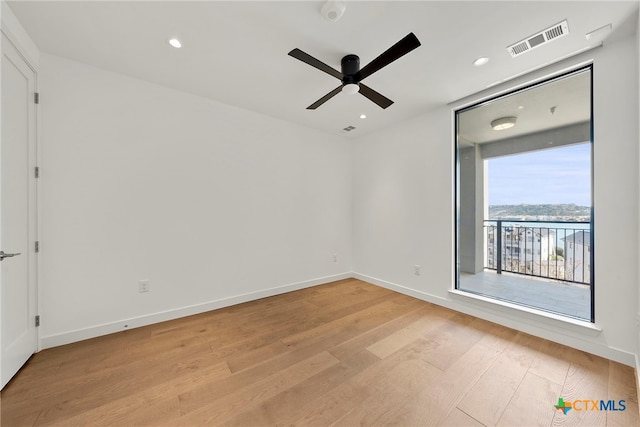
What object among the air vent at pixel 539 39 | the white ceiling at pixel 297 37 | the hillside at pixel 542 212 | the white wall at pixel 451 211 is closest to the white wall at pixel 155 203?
the white ceiling at pixel 297 37

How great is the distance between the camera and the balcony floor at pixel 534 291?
2.49m

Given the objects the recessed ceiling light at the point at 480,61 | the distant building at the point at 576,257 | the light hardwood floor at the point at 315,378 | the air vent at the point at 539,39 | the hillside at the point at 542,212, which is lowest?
the light hardwood floor at the point at 315,378

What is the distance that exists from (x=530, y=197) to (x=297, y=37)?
345cm

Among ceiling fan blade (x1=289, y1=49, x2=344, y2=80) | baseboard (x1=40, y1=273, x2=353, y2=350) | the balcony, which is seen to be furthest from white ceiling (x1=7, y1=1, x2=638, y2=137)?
baseboard (x1=40, y1=273, x2=353, y2=350)

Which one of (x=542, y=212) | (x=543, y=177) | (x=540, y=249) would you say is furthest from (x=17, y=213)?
(x=540, y=249)

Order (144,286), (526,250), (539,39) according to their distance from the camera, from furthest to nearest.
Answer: (526,250)
(144,286)
(539,39)

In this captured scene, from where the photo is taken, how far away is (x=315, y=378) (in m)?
1.78

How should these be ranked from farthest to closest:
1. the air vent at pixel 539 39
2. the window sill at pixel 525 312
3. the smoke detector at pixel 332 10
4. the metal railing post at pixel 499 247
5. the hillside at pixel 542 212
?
the metal railing post at pixel 499 247
the hillside at pixel 542 212
the window sill at pixel 525 312
the air vent at pixel 539 39
the smoke detector at pixel 332 10

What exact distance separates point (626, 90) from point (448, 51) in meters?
1.47

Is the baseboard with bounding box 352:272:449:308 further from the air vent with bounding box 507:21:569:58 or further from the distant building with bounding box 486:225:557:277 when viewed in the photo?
the air vent with bounding box 507:21:569:58

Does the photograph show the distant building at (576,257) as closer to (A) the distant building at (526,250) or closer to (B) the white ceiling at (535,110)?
(A) the distant building at (526,250)

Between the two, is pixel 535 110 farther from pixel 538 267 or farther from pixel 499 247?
pixel 538 267

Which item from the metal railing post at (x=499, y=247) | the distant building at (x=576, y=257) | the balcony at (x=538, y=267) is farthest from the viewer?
the metal railing post at (x=499, y=247)

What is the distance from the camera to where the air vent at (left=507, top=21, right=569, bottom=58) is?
1839 millimetres
